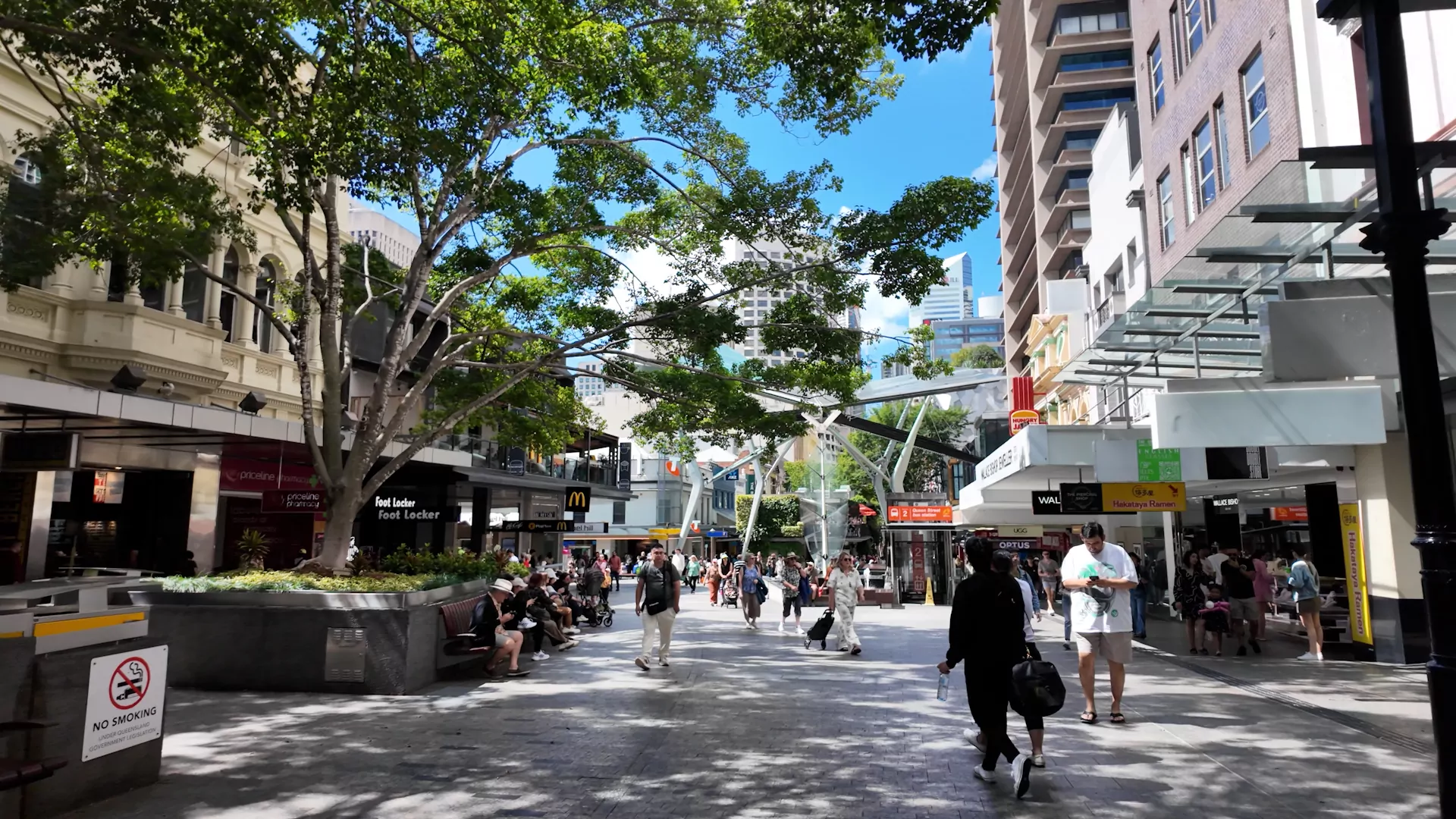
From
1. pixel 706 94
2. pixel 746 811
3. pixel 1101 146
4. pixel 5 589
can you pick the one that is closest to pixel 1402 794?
pixel 746 811

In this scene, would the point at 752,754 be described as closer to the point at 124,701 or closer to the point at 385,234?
the point at 124,701

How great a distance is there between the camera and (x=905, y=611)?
23.3 metres

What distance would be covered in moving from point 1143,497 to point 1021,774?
11.2m

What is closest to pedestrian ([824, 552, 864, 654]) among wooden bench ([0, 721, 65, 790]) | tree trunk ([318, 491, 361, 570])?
tree trunk ([318, 491, 361, 570])

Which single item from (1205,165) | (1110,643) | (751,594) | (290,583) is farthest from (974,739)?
(1205,165)

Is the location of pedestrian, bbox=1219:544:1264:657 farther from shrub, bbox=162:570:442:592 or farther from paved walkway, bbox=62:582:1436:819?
shrub, bbox=162:570:442:592

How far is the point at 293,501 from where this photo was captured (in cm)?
1772

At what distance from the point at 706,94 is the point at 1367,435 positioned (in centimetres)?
938

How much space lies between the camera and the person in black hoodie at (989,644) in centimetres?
629

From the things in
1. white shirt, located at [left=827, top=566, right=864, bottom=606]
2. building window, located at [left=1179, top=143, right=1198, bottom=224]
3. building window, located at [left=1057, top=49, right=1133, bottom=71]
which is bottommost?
white shirt, located at [left=827, top=566, right=864, bottom=606]

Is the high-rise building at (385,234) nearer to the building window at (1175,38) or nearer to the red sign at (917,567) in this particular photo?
the red sign at (917,567)

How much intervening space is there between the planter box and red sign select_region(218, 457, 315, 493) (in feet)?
26.8

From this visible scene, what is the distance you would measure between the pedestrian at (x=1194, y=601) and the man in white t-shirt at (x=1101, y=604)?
635cm

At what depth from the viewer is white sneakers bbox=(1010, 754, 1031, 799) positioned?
589 cm
